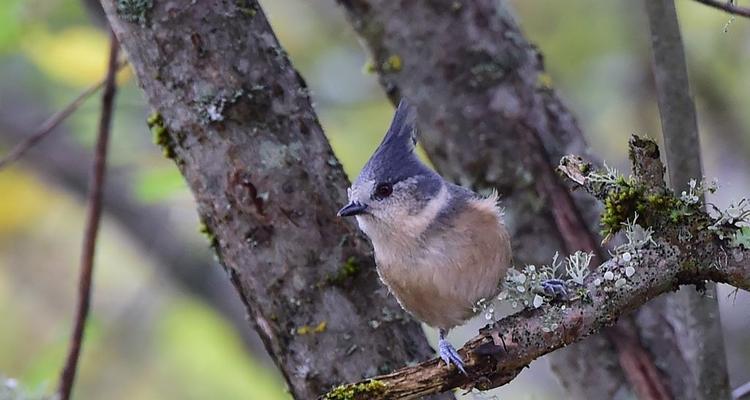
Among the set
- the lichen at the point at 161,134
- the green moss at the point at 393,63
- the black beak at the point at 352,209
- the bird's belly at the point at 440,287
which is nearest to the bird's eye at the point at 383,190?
the black beak at the point at 352,209

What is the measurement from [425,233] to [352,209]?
0.18m

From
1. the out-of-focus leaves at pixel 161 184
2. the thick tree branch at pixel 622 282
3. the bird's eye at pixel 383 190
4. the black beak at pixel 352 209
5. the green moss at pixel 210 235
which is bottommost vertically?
the thick tree branch at pixel 622 282

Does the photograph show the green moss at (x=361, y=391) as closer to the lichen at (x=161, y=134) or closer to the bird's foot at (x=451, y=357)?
the bird's foot at (x=451, y=357)

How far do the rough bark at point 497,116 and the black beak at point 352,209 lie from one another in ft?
2.88

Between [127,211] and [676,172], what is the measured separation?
123 inches

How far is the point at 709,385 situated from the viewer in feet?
7.47

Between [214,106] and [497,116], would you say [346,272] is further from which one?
[497,116]

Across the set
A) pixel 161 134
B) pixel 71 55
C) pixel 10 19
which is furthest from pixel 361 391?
pixel 71 55

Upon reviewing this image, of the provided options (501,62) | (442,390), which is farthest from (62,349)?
(442,390)

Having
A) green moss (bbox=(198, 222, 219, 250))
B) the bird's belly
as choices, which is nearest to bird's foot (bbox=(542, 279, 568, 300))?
the bird's belly

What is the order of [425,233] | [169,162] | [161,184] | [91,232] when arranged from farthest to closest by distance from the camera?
[169,162]
[161,184]
[91,232]
[425,233]

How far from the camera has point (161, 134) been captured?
2254 mm

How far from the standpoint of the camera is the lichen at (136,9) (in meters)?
2.20

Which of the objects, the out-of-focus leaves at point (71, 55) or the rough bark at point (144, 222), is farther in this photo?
the rough bark at point (144, 222)
